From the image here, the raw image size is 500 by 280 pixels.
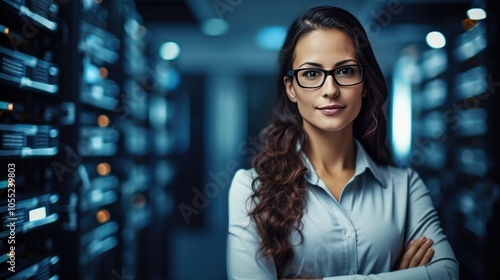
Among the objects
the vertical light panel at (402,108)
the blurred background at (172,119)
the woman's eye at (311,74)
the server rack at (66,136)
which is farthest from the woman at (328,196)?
the vertical light panel at (402,108)

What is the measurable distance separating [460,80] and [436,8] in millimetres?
661

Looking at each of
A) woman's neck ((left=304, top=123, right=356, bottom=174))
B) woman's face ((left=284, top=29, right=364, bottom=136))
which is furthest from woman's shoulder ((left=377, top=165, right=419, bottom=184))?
woman's face ((left=284, top=29, right=364, bottom=136))

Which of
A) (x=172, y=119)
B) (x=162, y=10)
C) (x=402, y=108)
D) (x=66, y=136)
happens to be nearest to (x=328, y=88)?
(x=66, y=136)

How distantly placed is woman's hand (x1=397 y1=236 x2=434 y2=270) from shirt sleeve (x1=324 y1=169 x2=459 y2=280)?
0.02 metres

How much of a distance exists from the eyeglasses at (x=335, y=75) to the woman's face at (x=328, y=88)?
1cm

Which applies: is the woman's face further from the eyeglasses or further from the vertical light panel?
the vertical light panel

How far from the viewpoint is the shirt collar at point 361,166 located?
141 cm

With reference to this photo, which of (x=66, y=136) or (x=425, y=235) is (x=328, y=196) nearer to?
(x=425, y=235)

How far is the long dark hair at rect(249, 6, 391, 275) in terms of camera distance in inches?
52.5

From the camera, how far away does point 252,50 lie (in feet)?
9.86

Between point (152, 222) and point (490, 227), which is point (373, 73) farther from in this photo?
point (152, 222)

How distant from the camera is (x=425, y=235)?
54.4 inches

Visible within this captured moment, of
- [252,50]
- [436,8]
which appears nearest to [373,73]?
[436,8]

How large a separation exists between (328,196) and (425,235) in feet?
1.09
